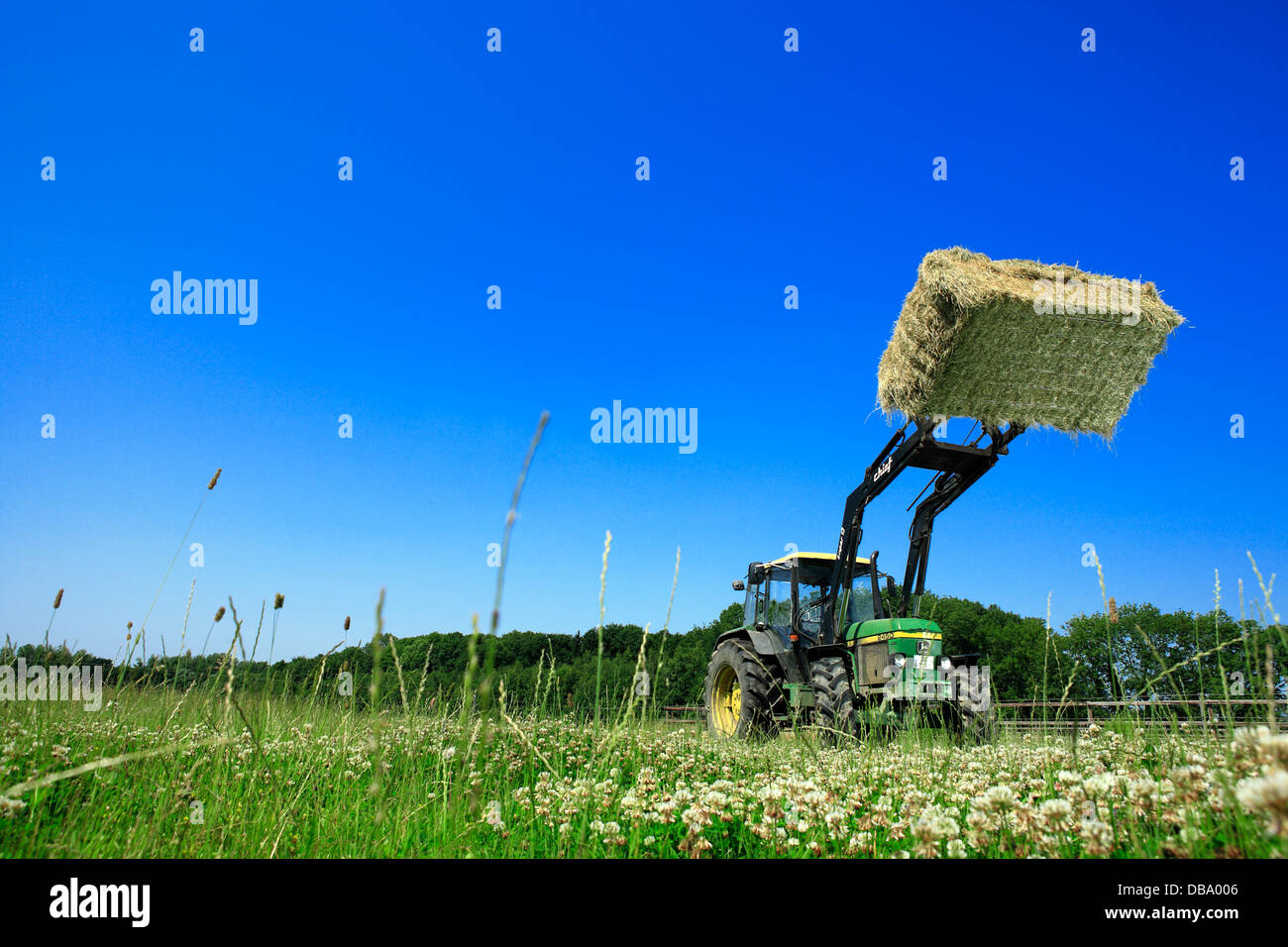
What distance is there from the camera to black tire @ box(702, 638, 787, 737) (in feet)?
30.2

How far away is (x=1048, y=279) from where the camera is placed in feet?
24.7

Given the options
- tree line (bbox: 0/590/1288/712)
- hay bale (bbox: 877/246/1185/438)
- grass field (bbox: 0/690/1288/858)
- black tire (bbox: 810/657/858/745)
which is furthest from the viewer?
black tire (bbox: 810/657/858/745)

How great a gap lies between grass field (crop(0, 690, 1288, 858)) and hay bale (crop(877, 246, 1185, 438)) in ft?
14.4

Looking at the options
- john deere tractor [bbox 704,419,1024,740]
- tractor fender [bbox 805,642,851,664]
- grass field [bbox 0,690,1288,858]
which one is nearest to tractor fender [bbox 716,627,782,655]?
john deere tractor [bbox 704,419,1024,740]

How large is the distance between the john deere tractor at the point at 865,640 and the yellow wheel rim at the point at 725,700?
186mm

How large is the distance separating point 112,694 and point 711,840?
4616mm

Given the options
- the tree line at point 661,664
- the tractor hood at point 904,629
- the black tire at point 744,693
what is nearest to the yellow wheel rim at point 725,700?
the black tire at point 744,693

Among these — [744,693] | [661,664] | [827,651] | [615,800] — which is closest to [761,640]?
[744,693]

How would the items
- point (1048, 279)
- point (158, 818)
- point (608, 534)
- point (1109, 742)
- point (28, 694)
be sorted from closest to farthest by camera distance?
1. point (608, 534)
2. point (158, 818)
3. point (1109, 742)
4. point (28, 694)
5. point (1048, 279)

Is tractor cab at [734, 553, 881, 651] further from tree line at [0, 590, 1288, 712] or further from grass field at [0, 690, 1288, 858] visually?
grass field at [0, 690, 1288, 858]

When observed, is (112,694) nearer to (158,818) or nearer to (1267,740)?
(158,818)
